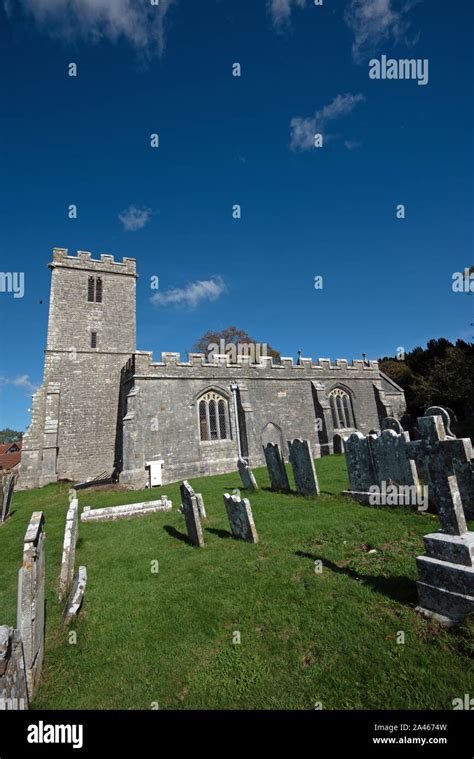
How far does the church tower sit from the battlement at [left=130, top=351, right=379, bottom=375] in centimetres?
317

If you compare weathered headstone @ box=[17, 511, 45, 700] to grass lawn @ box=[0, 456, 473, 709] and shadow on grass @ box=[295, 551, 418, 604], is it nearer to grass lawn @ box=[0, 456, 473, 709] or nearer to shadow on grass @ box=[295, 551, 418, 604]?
grass lawn @ box=[0, 456, 473, 709]

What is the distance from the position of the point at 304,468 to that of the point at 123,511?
18.4 ft

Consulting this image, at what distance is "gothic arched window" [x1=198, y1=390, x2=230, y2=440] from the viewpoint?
59.0 feet

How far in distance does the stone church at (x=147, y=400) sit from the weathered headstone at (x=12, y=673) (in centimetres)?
1296

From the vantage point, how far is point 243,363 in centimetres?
1967

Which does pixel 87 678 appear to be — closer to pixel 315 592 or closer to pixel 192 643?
pixel 192 643

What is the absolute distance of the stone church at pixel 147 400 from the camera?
1688 cm

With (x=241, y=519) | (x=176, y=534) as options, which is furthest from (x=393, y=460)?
(x=176, y=534)

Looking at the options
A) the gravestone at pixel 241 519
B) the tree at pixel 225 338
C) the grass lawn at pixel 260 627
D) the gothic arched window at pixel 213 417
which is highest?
the tree at pixel 225 338

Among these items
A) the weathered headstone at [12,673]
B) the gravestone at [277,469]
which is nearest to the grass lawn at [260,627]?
the weathered headstone at [12,673]

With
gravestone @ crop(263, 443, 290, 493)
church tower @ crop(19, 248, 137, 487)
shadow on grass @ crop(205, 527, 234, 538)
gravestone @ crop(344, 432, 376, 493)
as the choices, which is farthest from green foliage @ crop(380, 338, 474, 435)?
church tower @ crop(19, 248, 137, 487)

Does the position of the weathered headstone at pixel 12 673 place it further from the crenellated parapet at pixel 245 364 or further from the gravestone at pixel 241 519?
the crenellated parapet at pixel 245 364
